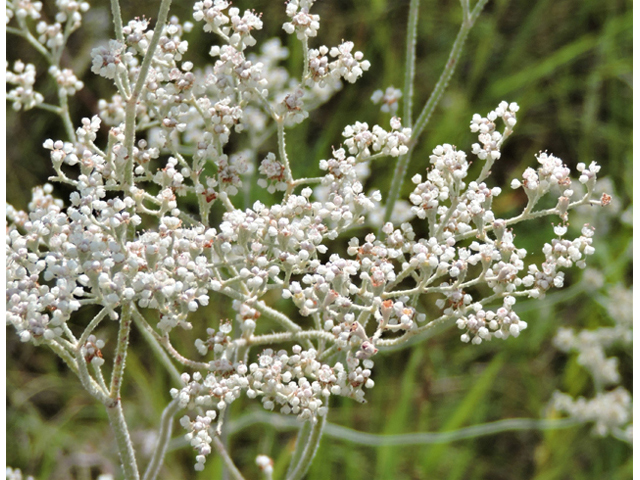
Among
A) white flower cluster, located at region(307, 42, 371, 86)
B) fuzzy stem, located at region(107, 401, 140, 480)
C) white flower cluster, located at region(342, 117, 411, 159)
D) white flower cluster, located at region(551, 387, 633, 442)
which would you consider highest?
white flower cluster, located at region(551, 387, 633, 442)

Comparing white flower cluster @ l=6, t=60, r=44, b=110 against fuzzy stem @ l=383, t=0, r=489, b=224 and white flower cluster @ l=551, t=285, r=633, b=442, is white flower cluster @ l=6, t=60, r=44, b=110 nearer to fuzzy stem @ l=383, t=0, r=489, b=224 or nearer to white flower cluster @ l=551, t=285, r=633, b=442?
fuzzy stem @ l=383, t=0, r=489, b=224

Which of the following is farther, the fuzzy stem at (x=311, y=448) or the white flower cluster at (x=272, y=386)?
the fuzzy stem at (x=311, y=448)

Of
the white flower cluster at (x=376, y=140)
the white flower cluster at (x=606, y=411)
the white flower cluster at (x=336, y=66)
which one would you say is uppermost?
the white flower cluster at (x=606, y=411)

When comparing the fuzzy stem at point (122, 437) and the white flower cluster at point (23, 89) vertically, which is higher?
the white flower cluster at point (23, 89)

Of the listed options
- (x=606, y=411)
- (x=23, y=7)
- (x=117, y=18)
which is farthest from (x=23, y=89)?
(x=606, y=411)

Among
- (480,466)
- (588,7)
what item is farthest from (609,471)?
(588,7)

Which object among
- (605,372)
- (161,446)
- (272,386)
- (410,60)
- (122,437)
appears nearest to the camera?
(272,386)

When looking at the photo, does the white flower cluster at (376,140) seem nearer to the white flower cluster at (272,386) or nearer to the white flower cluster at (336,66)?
the white flower cluster at (336,66)

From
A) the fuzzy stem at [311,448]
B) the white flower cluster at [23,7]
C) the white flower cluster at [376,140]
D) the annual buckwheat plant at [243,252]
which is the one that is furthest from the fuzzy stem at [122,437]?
the white flower cluster at [23,7]

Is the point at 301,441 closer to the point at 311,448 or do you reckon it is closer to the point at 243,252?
the point at 311,448

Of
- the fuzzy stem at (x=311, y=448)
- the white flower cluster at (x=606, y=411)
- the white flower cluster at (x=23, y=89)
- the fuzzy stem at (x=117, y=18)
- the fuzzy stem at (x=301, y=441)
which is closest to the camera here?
the fuzzy stem at (x=117, y=18)

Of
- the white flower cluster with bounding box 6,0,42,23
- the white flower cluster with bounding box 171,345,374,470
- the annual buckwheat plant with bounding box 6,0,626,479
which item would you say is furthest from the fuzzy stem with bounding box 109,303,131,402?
the white flower cluster with bounding box 6,0,42,23
